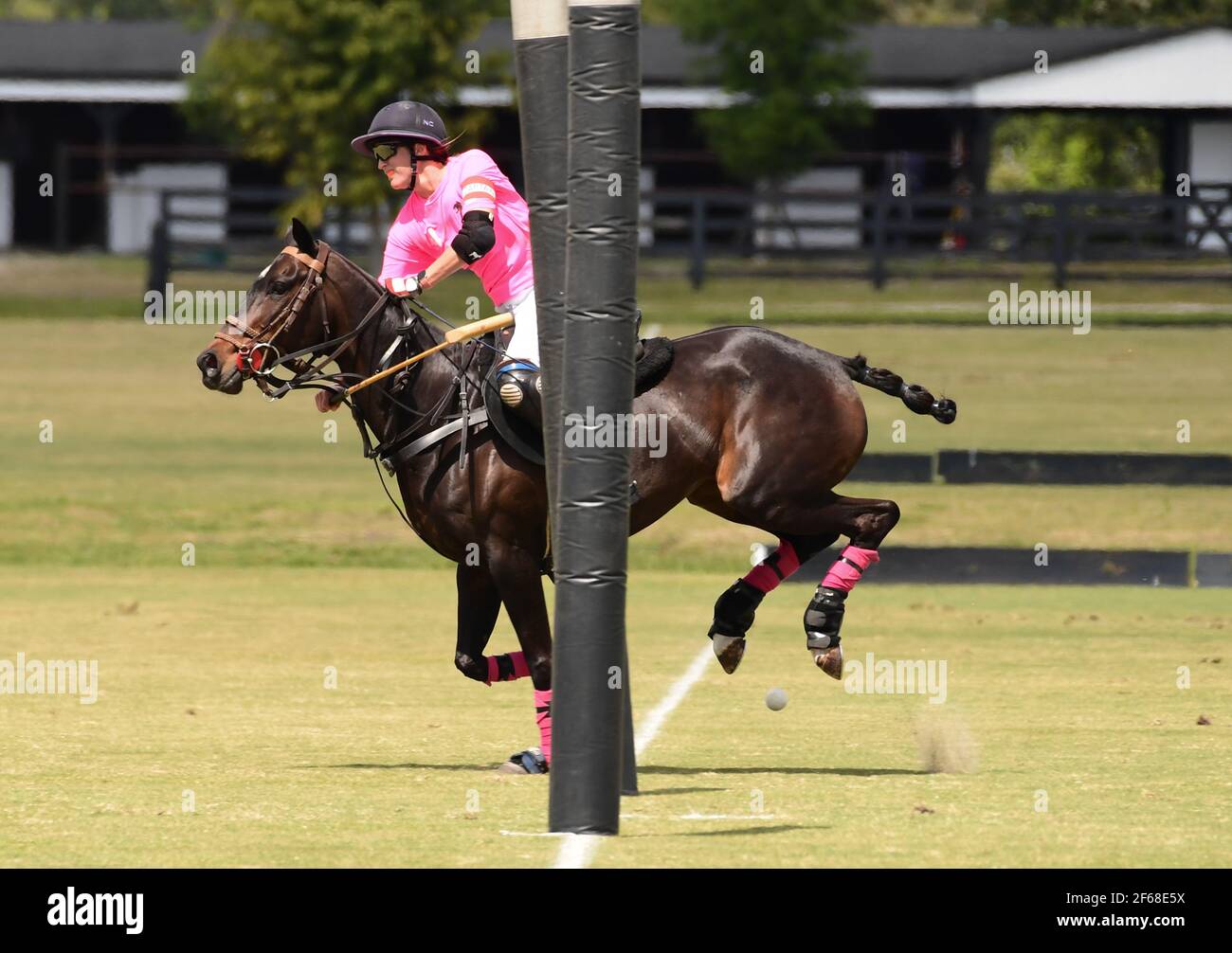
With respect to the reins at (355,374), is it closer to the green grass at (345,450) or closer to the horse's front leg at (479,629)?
the horse's front leg at (479,629)

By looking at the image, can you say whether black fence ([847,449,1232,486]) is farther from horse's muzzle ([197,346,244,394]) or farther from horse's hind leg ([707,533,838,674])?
horse's muzzle ([197,346,244,394])

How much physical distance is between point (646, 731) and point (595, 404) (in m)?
4.32

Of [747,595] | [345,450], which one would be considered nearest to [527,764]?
[747,595]

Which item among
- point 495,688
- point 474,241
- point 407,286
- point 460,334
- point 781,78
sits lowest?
point 495,688

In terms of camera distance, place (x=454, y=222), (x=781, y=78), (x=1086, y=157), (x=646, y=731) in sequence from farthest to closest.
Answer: (x=1086, y=157), (x=781, y=78), (x=646, y=731), (x=454, y=222)

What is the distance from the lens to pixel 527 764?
36.9ft

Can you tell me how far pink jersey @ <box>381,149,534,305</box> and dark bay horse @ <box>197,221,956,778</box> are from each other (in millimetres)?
309

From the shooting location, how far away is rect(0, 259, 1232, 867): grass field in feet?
30.8

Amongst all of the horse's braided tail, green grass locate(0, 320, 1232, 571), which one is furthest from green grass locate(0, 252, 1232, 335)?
the horse's braided tail

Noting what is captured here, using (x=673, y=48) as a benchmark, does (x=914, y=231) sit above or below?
below

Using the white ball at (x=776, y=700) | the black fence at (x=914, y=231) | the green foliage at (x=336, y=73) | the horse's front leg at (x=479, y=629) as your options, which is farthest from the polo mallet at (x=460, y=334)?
the green foliage at (x=336, y=73)

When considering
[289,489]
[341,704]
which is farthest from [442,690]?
[289,489]

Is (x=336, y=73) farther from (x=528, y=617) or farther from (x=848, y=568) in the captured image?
(x=528, y=617)

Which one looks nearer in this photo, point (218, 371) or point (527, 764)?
point (218, 371)
